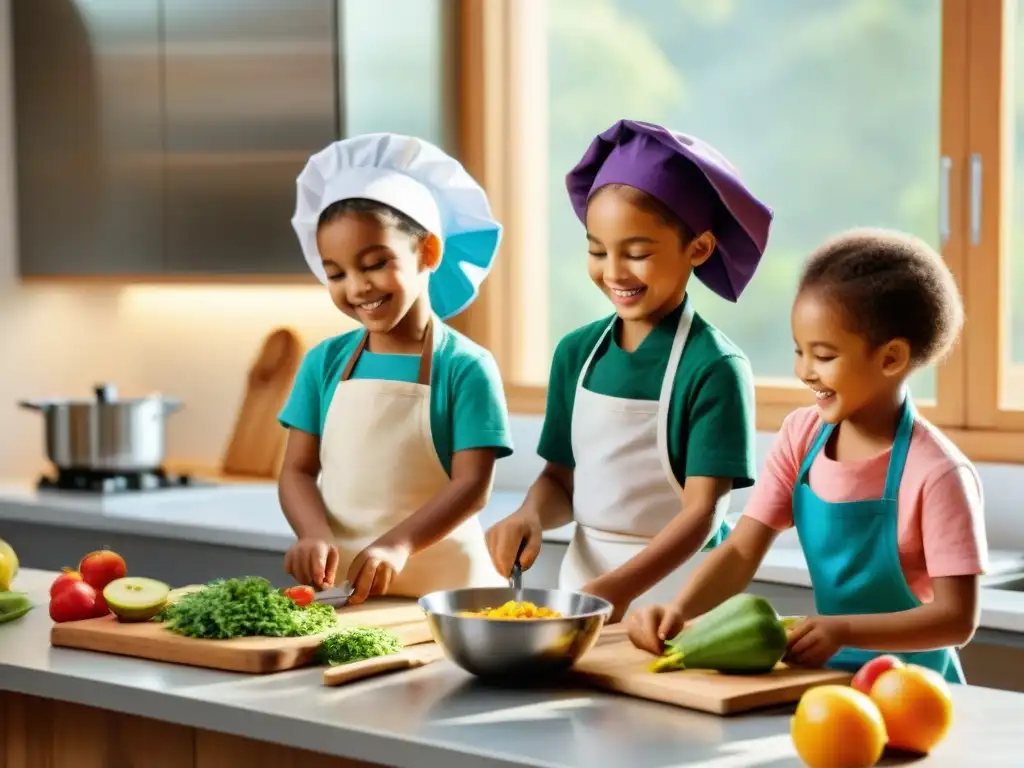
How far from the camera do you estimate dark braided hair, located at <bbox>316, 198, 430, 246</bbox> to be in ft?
6.57

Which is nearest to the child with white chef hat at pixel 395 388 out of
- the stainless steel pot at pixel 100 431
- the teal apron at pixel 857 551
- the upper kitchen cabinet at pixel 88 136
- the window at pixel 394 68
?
the teal apron at pixel 857 551

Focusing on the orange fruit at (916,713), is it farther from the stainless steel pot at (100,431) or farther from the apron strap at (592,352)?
the stainless steel pot at (100,431)

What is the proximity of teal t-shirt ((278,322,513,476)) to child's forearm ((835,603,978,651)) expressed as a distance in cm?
60

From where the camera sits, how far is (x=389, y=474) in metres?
2.09

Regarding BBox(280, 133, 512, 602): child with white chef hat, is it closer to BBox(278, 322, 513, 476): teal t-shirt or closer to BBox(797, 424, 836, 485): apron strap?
BBox(278, 322, 513, 476): teal t-shirt

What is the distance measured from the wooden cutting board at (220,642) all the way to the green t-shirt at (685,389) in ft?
1.21

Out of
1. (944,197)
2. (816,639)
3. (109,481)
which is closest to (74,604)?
(816,639)

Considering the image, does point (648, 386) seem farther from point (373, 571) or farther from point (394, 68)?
point (394, 68)

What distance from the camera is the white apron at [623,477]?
6.42 ft

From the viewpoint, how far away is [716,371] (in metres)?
1.89

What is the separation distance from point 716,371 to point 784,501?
7.9 inches

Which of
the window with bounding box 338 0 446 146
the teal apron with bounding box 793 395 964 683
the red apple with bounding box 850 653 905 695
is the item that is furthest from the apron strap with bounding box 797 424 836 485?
the window with bounding box 338 0 446 146

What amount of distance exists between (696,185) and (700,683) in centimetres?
65

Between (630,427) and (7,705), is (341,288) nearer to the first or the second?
(630,427)
